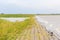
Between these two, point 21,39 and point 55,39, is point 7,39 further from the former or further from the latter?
point 55,39

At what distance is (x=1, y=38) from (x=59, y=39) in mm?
2984

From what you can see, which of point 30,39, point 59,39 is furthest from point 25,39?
point 59,39

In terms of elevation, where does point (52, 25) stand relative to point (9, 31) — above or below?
below

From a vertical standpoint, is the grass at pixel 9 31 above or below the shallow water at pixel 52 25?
above

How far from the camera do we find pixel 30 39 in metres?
11.0

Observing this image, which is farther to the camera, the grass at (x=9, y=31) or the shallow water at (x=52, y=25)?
Answer: the shallow water at (x=52, y=25)

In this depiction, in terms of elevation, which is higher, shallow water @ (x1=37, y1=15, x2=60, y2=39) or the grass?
the grass

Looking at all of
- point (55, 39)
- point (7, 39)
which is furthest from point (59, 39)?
point (7, 39)

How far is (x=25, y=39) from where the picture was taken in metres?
11.0

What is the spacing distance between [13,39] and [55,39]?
220 cm

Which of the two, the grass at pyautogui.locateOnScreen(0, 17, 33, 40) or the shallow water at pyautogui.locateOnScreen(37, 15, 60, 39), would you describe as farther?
the shallow water at pyautogui.locateOnScreen(37, 15, 60, 39)

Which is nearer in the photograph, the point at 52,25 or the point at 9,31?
the point at 9,31

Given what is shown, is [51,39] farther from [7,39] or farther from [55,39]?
[7,39]

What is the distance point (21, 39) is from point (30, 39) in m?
0.50
